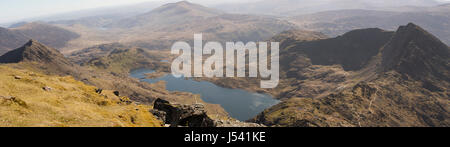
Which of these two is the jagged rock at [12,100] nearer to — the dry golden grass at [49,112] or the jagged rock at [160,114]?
the dry golden grass at [49,112]

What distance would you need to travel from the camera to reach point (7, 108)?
38844mm

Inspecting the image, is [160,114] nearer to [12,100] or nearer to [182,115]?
[182,115]

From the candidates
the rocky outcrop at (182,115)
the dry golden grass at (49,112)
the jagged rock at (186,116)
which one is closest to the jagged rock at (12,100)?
the dry golden grass at (49,112)

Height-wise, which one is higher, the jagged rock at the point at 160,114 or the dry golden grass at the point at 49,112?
the dry golden grass at the point at 49,112

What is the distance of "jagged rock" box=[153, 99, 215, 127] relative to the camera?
60562mm

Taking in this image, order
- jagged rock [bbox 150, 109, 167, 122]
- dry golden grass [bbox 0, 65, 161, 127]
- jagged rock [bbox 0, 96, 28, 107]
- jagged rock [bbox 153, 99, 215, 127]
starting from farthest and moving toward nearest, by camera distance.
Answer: jagged rock [bbox 150, 109, 167, 122] → jagged rock [bbox 153, 99, 215, 127] → jagged rock [bbox 0, 96, 28, 107] → dry golden grass [bbox 0, 65, 161, 127]

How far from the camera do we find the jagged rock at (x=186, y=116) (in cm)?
6056

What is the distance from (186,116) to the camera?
60.8 meters

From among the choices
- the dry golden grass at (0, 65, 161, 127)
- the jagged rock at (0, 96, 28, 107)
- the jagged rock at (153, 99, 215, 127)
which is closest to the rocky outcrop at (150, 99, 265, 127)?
the jagged rock at (153, 99, 215, 127)

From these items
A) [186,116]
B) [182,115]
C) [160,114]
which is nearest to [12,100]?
[160,114]

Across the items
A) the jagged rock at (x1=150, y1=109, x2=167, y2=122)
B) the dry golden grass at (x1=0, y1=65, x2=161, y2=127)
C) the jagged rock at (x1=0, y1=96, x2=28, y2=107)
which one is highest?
the jagged rock at (x1=0, y1=96, x2=28, y2=107)

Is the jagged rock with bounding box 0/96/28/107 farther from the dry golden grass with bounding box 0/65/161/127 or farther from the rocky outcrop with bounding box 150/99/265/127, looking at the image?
the rocky outcrop with bounding box 150/99/265/127

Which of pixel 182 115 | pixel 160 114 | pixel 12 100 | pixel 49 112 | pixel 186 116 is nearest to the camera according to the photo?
pixel 12 100
